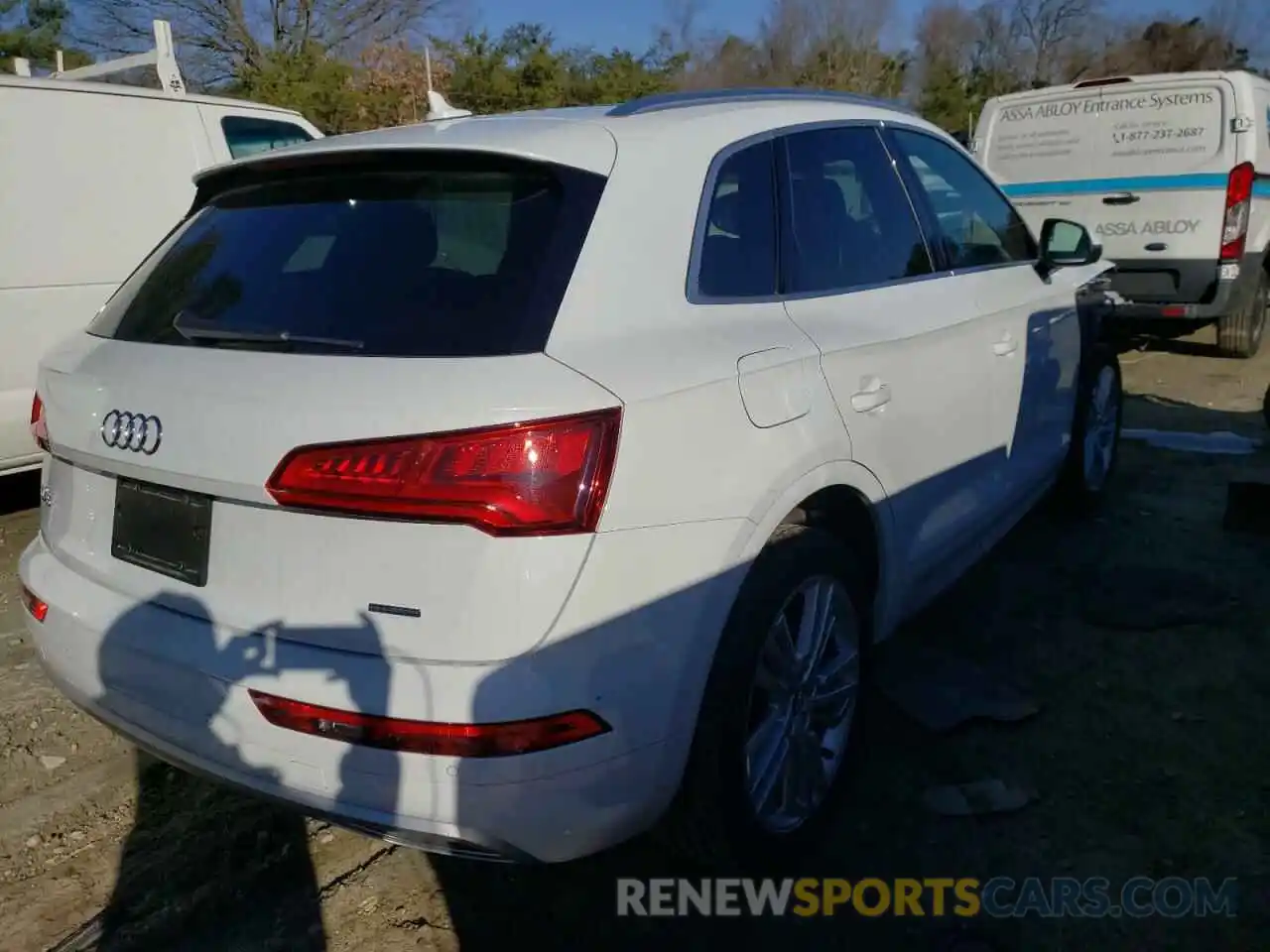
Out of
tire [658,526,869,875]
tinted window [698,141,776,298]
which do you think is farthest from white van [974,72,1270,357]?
tire [658,526,869,875]

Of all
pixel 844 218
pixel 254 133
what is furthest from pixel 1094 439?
pixel 254 133

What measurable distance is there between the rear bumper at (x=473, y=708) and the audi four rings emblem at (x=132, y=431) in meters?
0.33

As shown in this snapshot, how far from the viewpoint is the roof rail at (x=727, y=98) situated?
2.51 metres

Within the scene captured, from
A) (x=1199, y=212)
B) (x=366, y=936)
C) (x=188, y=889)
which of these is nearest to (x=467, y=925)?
(x=366, y=936)

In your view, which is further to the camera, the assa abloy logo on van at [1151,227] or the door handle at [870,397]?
the assa abloy logo on van at [1151,227]

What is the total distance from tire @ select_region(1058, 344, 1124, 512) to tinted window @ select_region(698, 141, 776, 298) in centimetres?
254

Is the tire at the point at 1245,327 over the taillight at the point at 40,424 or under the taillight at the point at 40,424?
under

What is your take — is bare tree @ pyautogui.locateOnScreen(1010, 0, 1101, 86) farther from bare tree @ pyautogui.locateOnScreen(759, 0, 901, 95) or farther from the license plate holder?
the license plate holder

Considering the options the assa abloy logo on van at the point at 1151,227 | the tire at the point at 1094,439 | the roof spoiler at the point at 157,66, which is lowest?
the tire at the point at 1094,439

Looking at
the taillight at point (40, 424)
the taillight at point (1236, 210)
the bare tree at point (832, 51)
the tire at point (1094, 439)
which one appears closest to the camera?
the taillight at point (40, 424)

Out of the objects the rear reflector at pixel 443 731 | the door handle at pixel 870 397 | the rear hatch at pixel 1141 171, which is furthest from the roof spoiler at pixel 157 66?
the rear hatch at pixel 1141 171

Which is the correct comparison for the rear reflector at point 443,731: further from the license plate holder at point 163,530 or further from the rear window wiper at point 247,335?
the rear window wiper at point 247,335

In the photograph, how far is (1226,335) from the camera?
831 cm

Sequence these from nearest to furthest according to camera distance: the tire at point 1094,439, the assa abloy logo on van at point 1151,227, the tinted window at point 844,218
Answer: the tinted window at point 844,218 → the tire at point 1094,439 → the assa abloy logo on van at point 1151,227
